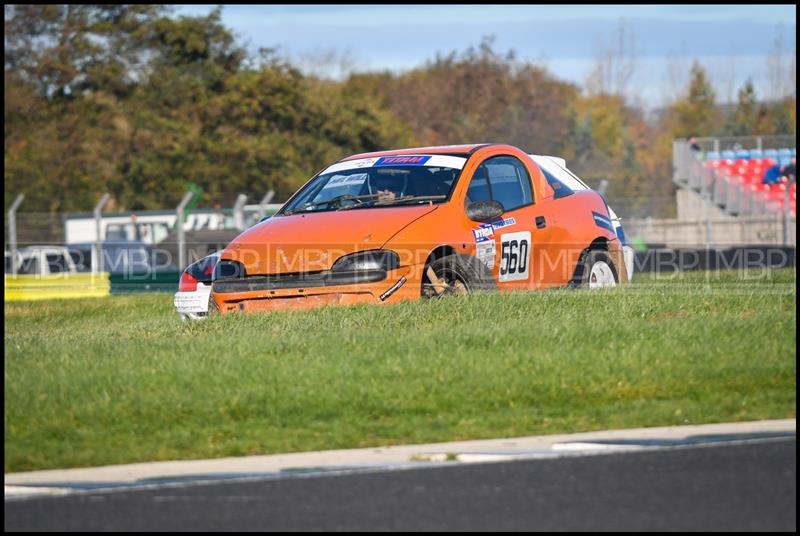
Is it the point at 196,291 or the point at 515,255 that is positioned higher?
the point at 515,255

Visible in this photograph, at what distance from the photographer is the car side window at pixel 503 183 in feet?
34.3

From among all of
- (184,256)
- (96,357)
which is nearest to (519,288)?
(96,357)

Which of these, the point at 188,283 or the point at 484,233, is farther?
the point at 188,283

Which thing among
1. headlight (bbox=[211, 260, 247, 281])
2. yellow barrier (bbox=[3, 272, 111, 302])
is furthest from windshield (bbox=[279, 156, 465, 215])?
yellow barrier (bbox=[3, 272, 111, 302])

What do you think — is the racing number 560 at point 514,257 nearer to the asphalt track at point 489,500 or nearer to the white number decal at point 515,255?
the white number decal at point 515,255

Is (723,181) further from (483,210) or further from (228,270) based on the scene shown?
(228,270)

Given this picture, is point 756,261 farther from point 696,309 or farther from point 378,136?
point 378,136

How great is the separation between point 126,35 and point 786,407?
42164 mm

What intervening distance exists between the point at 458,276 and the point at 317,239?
1.23m

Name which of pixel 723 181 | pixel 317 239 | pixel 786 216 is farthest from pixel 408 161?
pixel 723 181

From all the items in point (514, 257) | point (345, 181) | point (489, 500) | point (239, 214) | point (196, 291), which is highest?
point (345, 181)

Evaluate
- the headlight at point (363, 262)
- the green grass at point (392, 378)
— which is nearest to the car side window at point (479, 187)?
the headlight at point (363, 262)

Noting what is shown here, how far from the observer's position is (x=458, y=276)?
387 inches

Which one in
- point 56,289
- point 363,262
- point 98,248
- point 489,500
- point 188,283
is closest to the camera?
point 489,500
